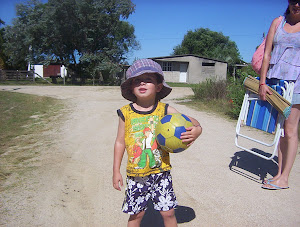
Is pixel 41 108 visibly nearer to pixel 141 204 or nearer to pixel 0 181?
pixel 0 181

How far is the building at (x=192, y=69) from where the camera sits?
3738cm

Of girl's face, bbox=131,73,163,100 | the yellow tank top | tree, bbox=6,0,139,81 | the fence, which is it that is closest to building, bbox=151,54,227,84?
tree, bbox=6,0,139,81

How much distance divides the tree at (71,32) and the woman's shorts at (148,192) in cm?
2705

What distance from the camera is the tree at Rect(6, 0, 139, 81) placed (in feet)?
88.2

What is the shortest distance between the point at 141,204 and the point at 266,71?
2.46 meters

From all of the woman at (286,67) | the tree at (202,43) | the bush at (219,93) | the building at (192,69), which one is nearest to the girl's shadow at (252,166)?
the woman at (286,67)

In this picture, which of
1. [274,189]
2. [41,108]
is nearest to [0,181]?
[274,189]

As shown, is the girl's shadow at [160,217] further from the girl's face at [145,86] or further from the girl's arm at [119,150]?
the girl's face at [145,86]

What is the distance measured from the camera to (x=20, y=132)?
670cm

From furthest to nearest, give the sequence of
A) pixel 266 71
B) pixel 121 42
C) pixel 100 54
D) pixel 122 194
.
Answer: pixel 121 42
pixel 100 54
pixel 266 71
pixel 122 194

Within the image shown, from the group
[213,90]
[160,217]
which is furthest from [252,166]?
[213,90]

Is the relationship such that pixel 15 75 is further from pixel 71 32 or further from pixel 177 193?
pixel 177 193

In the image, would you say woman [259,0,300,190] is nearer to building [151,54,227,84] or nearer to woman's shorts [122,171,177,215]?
woman's shorts [122,171,177,215]

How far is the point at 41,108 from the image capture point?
33.9 ft
